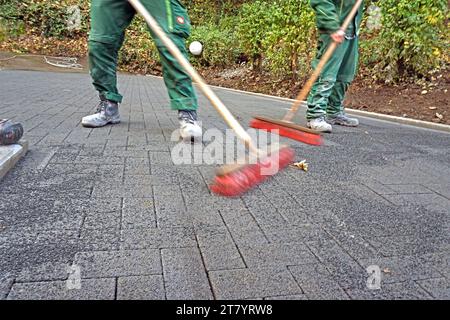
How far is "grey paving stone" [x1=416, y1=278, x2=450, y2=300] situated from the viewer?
3.35 feet

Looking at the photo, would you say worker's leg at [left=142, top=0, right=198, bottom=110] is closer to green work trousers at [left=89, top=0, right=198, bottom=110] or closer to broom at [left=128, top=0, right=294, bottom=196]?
green work trousers at [left=89, top=0, right=198, bottom=110]

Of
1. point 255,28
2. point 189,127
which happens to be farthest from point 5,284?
point 255,28

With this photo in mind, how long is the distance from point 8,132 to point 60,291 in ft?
4.03

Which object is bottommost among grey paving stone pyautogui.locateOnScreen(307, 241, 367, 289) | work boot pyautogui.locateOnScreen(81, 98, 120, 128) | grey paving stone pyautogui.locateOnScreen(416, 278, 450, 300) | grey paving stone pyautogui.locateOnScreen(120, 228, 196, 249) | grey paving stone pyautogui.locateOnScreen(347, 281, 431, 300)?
grey paving stone pyautogui.locateOnScreen(416, 278, 450, 300)

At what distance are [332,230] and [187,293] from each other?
24.3 inches

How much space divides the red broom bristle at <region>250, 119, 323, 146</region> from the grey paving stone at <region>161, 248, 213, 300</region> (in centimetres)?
152

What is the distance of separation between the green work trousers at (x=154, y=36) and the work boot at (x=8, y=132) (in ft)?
3.07

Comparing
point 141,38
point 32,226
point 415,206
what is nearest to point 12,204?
point 32,226

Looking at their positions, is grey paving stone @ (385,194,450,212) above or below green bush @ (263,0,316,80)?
below

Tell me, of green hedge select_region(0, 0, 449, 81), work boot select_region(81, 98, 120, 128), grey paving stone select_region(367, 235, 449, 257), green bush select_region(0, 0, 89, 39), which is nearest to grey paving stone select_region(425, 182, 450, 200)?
grey paving stone select_region(367, 235, 449, 257)

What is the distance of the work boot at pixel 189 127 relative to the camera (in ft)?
8.09

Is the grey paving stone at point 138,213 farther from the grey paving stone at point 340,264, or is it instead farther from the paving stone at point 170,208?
the grey paving stone at point 340,264

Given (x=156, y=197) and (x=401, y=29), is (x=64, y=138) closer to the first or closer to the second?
(x=156, y=197)

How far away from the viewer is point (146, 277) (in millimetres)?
1037
